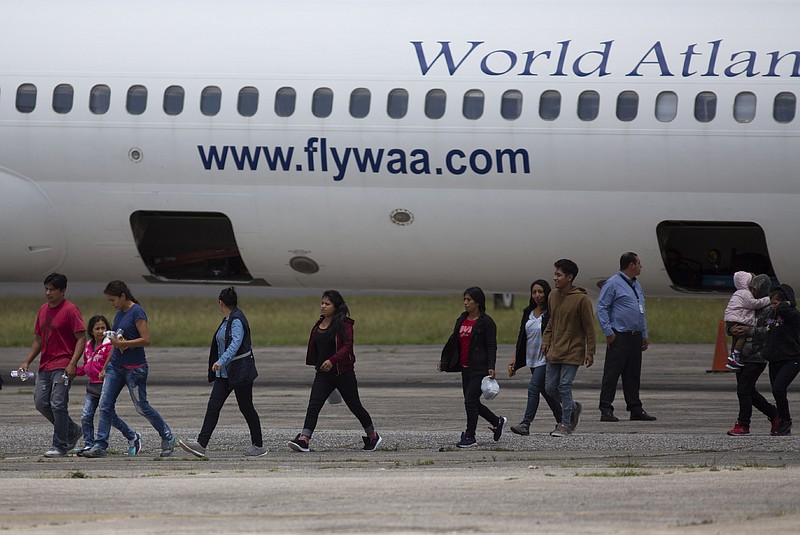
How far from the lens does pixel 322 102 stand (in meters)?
20.6

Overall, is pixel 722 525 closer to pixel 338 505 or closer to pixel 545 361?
pixel 338 505

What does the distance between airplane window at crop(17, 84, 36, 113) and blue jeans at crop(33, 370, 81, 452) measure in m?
7.28

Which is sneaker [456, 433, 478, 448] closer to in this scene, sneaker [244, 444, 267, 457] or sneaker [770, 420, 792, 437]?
sneaker [244, 444, 267, 457]

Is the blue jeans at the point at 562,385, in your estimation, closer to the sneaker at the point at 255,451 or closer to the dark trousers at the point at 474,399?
the dark trousers at the point at 474,399

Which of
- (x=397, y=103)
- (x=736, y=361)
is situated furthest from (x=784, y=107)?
(x=397, y=103)

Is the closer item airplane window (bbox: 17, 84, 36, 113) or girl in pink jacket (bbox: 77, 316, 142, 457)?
girl in pink jacket (bbox: 77, 316, 142, 457)

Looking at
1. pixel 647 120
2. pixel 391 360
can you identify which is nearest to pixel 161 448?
pixel 647 120

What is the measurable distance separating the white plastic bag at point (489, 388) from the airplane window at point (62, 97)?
8.47m

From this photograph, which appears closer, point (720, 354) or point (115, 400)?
point (115, 400)

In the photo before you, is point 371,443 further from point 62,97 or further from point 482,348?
point 62,97

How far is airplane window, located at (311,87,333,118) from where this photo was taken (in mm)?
20562

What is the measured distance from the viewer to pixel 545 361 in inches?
643

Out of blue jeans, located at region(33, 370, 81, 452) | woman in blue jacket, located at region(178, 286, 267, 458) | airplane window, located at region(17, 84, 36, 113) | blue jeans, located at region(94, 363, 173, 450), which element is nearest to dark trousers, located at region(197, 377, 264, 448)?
woman in blue jacket, located at region(178, 286, 267, 458)

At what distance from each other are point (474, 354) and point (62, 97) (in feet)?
27.6
